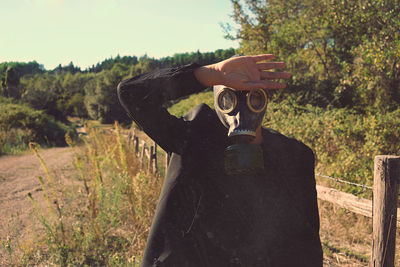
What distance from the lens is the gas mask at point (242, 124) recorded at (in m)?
1.14

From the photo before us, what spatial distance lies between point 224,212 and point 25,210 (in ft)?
17.3

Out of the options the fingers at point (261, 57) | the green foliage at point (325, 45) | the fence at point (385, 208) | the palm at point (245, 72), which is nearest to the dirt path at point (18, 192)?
the palm at point (245, 72)

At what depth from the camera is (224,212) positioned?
1.37 m

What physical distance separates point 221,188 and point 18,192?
6.75 m

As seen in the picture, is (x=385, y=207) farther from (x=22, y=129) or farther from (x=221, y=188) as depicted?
(x=22, y=129)

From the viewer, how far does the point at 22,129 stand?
1605cm

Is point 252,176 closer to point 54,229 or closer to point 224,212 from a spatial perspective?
point 224,212

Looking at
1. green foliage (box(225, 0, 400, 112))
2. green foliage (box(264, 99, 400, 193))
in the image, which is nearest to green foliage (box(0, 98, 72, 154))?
green foliage (box(225, 0, 400, 112))

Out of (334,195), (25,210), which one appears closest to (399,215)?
(334,195)

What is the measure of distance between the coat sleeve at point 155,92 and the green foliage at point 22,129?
13.6 meters

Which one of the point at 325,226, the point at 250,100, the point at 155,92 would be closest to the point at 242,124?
the point at 250,100

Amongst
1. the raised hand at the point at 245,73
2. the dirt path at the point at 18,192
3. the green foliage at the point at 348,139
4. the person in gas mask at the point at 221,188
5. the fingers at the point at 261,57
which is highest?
the fingers at the point at 261,57

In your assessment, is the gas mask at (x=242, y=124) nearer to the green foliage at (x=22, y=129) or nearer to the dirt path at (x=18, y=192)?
the dirt path at (x=18, y=192)

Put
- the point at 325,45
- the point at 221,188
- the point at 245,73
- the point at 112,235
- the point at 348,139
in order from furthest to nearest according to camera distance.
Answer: the point at 325,45, the point at 348,139, the point at 112,235, the point at 221,188, the point at 245,73
